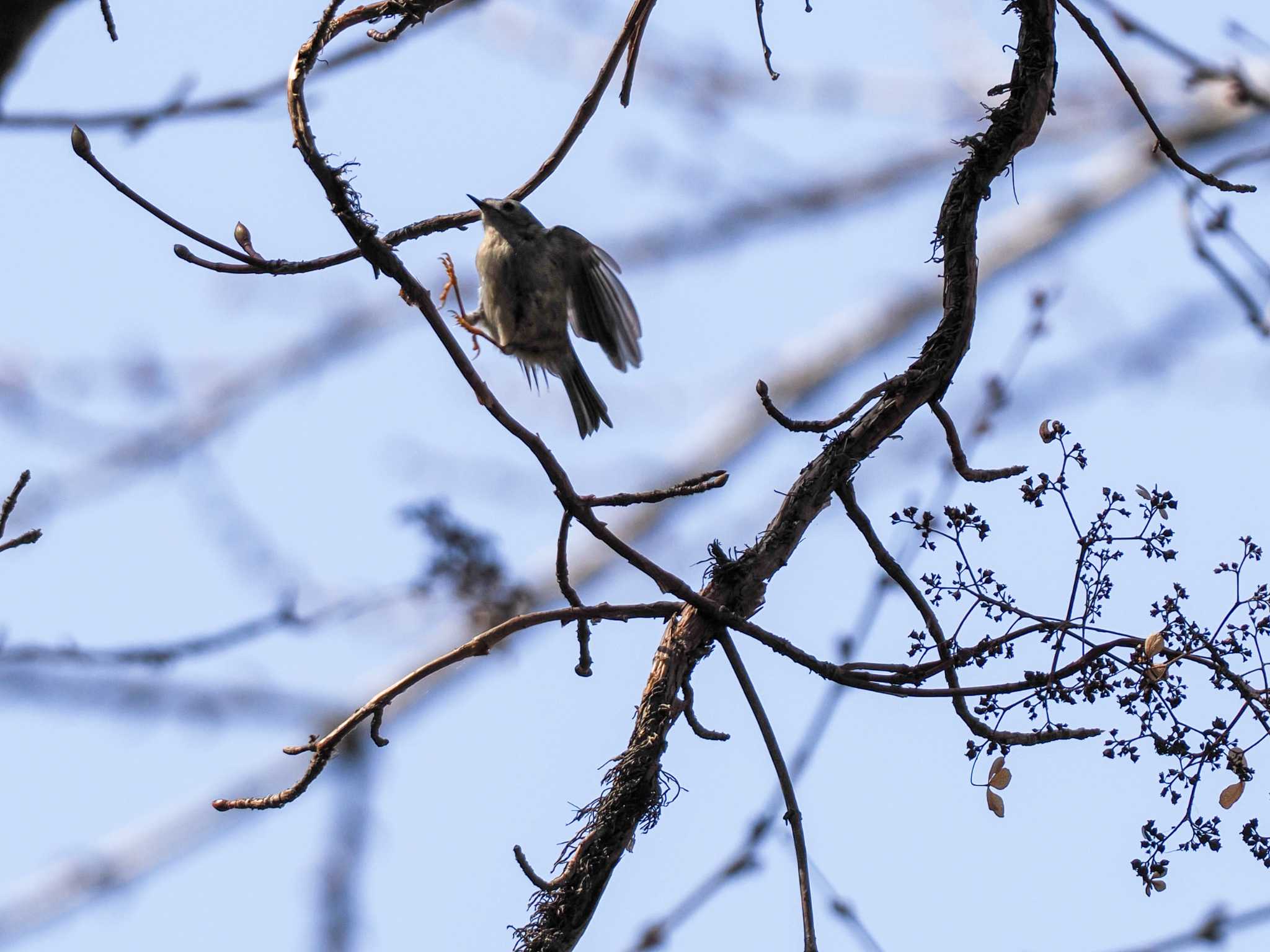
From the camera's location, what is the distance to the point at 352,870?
2543 mm

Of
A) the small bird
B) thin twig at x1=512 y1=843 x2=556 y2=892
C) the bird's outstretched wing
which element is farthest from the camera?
the small bird

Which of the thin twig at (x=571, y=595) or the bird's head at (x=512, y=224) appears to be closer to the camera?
the thin twig at (x=571, y=595)

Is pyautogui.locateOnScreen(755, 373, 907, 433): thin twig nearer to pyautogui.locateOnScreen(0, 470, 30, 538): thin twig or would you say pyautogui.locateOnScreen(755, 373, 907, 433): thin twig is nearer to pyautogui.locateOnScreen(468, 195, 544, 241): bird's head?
pyautogui.locateOnScreen(0, 470, 30, 538): thin twig

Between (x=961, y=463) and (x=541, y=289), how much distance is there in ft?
6.91

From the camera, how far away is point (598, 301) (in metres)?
3.87

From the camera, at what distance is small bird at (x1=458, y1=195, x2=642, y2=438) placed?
3.88m

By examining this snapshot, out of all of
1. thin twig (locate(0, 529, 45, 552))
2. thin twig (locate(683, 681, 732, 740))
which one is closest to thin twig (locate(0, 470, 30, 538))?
thin twig (locate(0, 529, 45, 552))

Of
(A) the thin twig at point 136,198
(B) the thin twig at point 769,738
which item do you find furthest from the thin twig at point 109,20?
(B) the thin twig at point 769,738

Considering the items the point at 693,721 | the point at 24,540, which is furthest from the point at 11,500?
the point at 693,721

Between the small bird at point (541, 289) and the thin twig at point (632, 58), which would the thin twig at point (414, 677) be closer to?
the thin twig at point (632, 58)

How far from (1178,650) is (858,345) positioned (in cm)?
308

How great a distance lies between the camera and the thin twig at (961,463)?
194 cm

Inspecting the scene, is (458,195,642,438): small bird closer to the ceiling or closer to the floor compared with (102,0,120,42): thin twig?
closer to the ceiling

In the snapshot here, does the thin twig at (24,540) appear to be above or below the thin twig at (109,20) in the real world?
below
